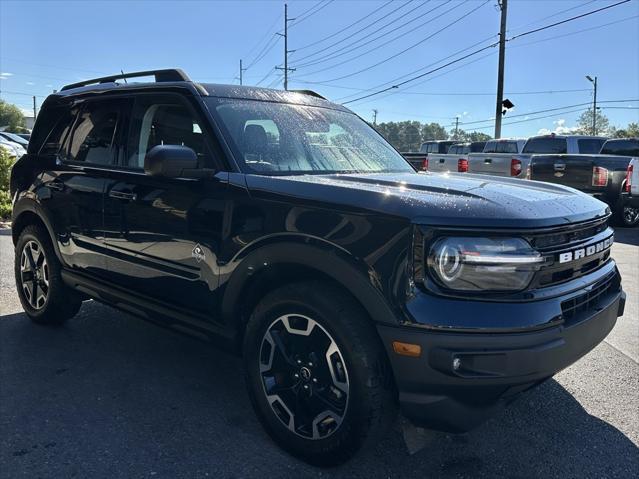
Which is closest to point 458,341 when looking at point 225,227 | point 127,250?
point 225,227

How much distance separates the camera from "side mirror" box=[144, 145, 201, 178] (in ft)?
9.39

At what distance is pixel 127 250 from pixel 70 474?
4.61 ft

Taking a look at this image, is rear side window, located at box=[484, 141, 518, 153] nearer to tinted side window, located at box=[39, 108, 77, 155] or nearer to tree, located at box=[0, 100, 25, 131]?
tinted side window, located at box=[39, 108, 77, 155]

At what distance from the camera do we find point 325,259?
2.46 metres

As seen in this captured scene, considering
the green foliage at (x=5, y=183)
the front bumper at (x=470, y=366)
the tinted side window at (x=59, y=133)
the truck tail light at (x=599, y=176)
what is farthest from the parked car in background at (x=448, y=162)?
the front bumper at (x=470, y=366)

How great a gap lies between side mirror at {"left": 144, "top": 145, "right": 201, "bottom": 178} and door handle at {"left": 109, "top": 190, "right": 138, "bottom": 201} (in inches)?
22.0

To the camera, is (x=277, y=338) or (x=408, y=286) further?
(x=277, y=338)

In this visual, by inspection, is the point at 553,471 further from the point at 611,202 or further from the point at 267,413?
the point at 611,202

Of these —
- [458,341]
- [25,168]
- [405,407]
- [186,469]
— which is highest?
[25,168]

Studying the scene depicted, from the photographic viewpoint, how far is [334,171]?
325 cm

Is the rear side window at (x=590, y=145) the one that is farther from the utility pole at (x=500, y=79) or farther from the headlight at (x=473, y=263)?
the headlight at (x=473, y=263)

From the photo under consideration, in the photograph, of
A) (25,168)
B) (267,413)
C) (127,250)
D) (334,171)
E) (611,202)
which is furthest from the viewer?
(611,202)

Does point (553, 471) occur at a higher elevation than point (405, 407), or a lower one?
lower

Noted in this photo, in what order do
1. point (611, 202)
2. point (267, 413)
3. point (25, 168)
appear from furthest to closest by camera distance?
point (611, 202), point (25, 168), point (267, 413)
